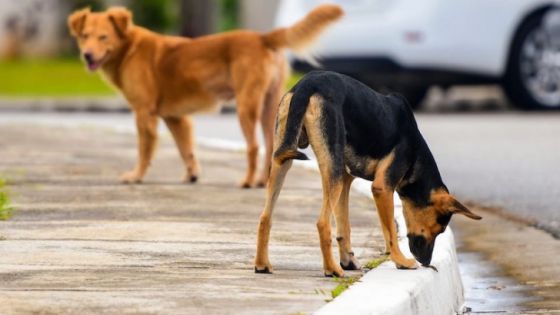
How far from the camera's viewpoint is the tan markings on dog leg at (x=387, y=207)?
6.20m

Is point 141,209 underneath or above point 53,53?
above

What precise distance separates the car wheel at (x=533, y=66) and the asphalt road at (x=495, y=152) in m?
0.23

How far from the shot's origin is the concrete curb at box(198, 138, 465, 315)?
5328 millimetres

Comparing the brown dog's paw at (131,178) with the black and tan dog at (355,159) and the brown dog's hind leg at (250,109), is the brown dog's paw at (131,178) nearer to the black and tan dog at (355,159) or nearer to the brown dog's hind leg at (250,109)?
the brown dog's hind leg at (250,109)

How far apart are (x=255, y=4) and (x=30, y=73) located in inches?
240

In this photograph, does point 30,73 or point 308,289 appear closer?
point 308,289

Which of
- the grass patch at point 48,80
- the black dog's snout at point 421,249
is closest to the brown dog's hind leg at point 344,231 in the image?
the black dog's snout at point 421,249

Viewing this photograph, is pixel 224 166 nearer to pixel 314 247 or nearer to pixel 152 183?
pixel 152 183

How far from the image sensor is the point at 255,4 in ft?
104

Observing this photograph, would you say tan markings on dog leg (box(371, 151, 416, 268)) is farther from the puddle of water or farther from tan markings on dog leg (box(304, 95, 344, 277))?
the puddle of water

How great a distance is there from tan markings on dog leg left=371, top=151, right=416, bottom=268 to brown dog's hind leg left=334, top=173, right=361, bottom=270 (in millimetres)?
183

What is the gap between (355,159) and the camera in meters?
6.24

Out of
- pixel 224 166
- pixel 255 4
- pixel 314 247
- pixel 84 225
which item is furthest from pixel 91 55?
pixel 255 4

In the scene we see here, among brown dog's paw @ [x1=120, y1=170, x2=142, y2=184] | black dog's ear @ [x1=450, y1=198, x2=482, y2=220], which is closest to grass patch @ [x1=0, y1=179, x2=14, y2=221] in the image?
brown dog's paw @ [x1=120, y1=170, x2=142, y2=184]
